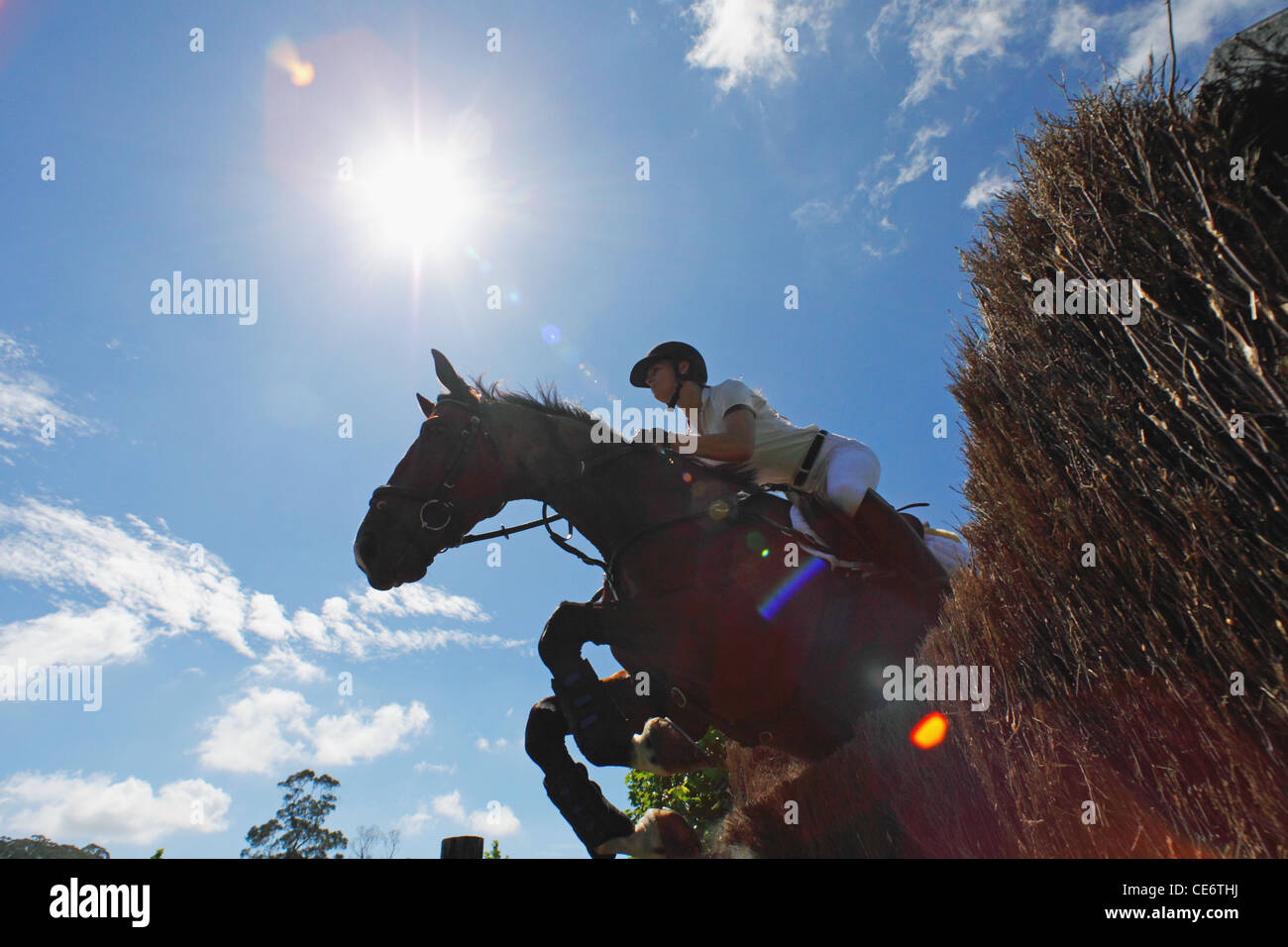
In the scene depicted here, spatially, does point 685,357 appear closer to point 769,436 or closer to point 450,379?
point 769,436

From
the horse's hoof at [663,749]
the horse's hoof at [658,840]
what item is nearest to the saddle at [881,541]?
the horse's hoof at [663,749]

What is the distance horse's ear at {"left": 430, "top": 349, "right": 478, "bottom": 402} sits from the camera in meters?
4.71

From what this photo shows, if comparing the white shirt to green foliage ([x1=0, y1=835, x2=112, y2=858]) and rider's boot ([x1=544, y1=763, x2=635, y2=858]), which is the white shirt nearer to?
rider's boot ([x1=544, y1=763, x2=635, y2=858])

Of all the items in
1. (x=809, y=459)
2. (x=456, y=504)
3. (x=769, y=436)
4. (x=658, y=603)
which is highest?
(x=769, y=436)

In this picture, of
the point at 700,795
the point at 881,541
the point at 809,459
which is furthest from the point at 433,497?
the point at 700,795

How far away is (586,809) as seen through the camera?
10.6 feet

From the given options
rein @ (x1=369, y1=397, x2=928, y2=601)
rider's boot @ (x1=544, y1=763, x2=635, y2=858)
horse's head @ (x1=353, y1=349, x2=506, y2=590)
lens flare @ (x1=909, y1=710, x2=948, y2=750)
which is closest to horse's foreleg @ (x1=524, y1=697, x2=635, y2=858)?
rider's boot @ (x1=544, y1=763, x2=635, y2=858)

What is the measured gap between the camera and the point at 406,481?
430 cm

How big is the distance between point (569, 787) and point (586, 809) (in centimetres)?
17

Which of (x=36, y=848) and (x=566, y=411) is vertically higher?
(x=566, y=411)
